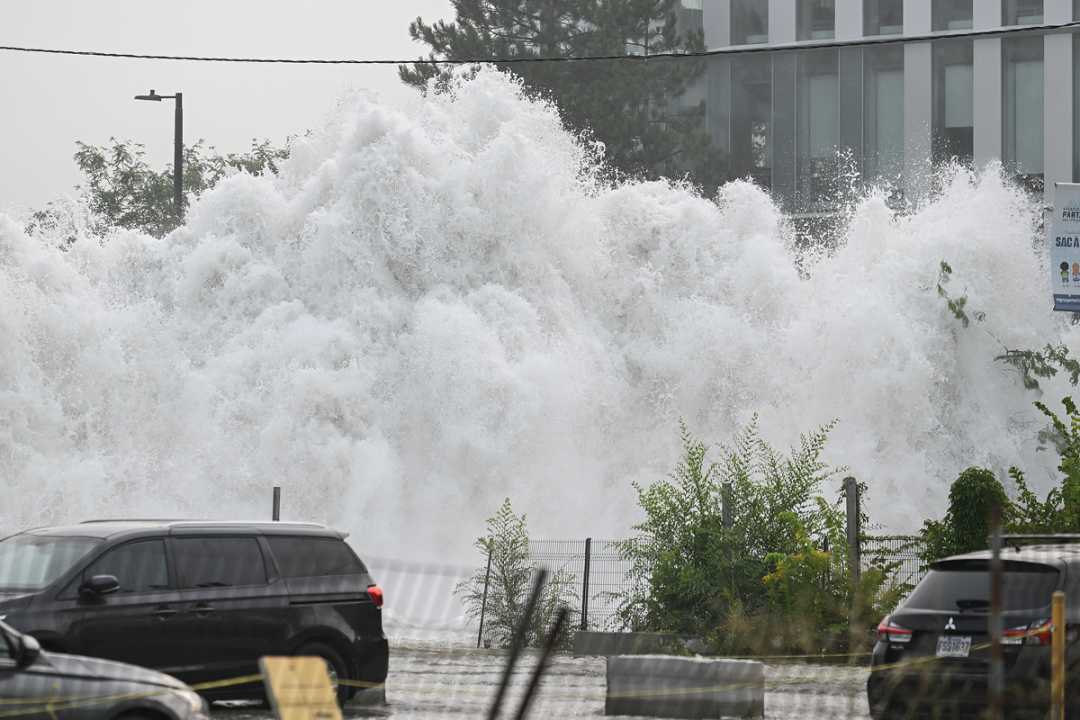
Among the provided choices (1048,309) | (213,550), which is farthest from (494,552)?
(1048,309)

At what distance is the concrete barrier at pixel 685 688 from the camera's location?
12.7m

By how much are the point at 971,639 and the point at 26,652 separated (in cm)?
585

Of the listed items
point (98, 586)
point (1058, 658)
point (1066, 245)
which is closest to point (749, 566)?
point (1066, 245)

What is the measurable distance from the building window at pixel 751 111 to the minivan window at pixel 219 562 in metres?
42.8

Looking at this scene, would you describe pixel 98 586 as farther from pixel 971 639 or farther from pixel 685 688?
pixel 971 639

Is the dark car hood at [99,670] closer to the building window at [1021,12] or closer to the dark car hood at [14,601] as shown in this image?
the dark car hood at [14,601]

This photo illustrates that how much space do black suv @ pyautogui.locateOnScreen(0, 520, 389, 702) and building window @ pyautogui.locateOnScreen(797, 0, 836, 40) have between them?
43.9 m

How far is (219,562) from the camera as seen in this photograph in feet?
41.7

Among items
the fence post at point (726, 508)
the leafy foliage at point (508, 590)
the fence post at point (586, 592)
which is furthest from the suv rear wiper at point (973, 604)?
the fence post at point (586, 592)

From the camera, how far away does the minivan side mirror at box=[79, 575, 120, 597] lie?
1160cm

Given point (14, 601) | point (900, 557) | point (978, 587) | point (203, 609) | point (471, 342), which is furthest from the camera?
point (471, 342)

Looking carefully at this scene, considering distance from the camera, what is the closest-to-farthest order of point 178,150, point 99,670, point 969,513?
point 99,670 < point 969,513 < point 178,150

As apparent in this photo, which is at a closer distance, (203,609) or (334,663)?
(203,609)

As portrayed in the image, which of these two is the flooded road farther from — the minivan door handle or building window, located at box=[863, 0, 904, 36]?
building window, located at box=[863, 0, 904, 36]
